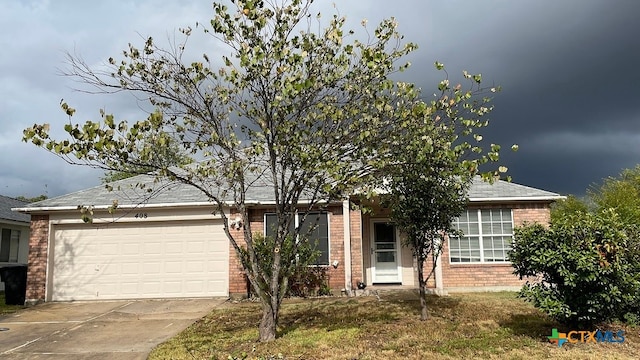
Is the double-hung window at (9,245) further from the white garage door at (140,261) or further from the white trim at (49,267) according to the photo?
the white garage door at (140,261)

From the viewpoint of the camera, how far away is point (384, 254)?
14.7 metres

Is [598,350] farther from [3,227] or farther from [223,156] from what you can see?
[3,227]

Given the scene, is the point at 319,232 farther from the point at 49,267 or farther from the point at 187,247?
the point at 49,267

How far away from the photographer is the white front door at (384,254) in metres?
14.5

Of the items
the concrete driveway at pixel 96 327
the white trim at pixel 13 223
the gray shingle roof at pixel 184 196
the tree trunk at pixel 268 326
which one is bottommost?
the concrete driveway at pixel 96 327

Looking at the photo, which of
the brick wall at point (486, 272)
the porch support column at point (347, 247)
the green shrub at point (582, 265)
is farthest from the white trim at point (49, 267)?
the green shrub at point (582, 265)

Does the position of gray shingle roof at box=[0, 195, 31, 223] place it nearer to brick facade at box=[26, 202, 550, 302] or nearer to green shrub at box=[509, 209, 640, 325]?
brick facade at box=[26, 202, 550, 302]

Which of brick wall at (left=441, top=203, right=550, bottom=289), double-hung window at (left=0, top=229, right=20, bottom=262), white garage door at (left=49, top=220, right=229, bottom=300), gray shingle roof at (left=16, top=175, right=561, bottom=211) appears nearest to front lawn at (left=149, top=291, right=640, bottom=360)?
brick wall at (left=441, top=203, right=550, bottom=289)

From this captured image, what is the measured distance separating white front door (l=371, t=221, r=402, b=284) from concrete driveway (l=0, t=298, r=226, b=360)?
193 inches

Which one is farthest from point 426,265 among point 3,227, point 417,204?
point 3,227

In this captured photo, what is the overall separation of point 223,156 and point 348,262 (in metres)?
6.12

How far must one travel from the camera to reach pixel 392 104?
25.0ft

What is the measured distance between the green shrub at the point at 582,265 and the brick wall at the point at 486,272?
230 inches

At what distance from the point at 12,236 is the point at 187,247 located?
406 inches
